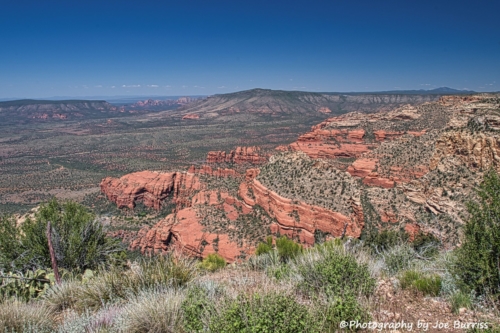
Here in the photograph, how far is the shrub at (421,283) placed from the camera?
18.8 feet

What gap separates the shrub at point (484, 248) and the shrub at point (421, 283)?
0.47 meters

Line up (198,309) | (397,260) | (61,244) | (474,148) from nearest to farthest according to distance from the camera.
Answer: (198,309), (397,260), (61,244), (474,148)

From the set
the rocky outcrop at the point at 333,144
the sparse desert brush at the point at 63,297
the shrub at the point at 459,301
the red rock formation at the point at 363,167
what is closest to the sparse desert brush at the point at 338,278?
the shrub at the point at 459,301

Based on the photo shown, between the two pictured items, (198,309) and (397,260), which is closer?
(198,309)

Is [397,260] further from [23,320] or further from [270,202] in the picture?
[270,202]

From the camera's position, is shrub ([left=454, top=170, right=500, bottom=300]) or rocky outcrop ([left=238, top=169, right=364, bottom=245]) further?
rocky outcrop ([left=238, top=169, right=364, bottom=245])

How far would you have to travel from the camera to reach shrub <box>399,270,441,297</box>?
18.8 ft

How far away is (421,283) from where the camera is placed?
19.0ft

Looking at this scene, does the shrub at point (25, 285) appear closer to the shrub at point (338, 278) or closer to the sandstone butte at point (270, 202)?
the shrub at point (338, 278)

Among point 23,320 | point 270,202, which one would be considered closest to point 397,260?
point 23,320

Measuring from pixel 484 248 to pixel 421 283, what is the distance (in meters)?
1.34

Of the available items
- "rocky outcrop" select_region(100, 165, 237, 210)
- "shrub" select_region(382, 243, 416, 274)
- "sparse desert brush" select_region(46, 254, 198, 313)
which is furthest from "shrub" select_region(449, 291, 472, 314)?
"rocky outcrop" select_region(100, 165, 237, 210)

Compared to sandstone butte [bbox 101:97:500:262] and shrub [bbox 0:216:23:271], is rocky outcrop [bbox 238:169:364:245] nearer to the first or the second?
sandstone butte [bbox 101:97:500:262]

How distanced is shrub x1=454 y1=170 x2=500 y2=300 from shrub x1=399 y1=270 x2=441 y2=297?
47 cm
